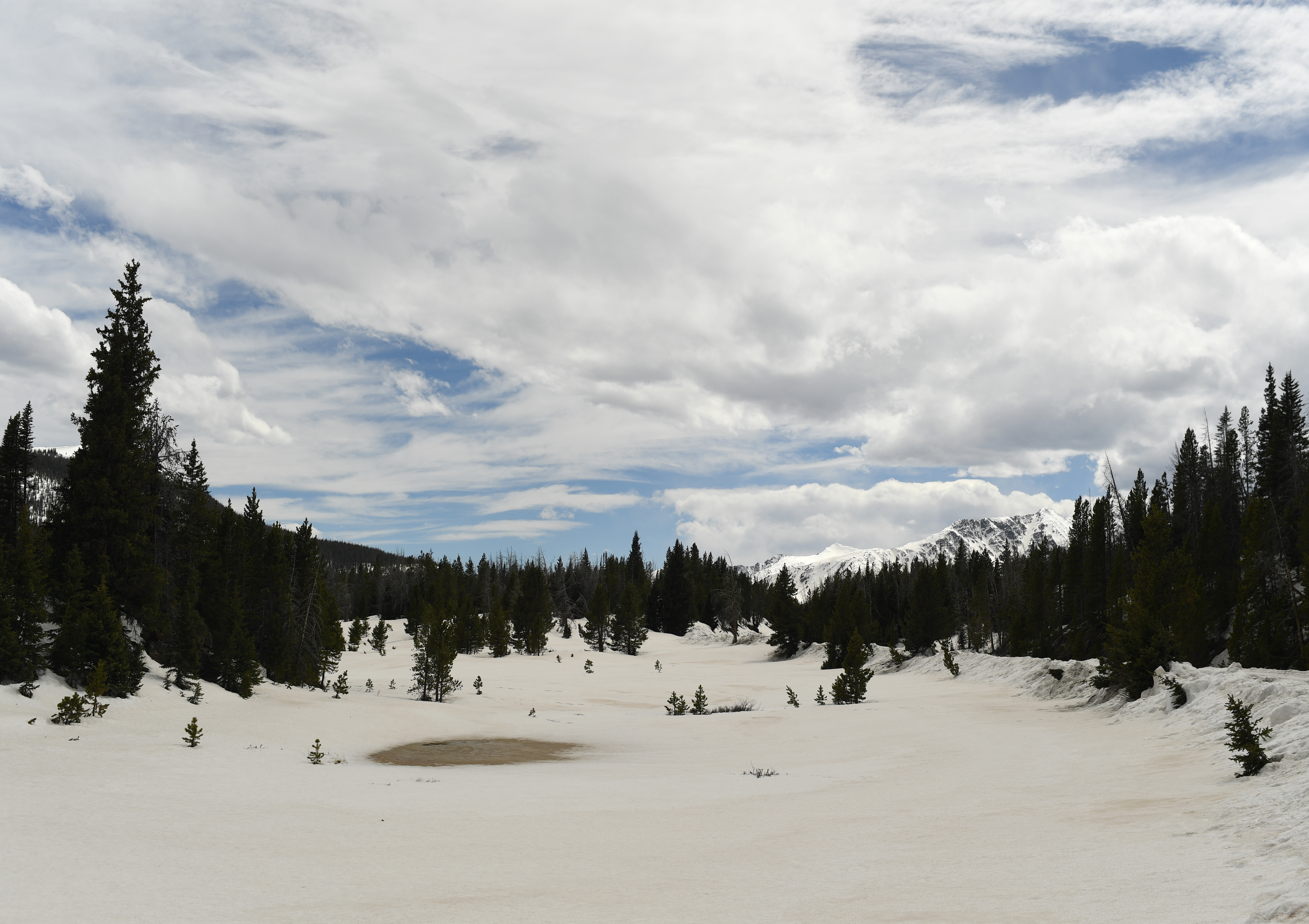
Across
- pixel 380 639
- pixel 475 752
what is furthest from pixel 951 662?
pixel 380 639

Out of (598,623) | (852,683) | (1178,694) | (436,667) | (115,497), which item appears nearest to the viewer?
Result: (1178,694)

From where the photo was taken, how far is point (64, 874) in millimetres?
7637

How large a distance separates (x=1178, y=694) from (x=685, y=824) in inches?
538

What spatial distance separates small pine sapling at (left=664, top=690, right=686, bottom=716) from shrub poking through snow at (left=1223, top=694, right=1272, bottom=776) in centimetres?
2200

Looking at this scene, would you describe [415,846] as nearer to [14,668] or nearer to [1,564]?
[14,668]

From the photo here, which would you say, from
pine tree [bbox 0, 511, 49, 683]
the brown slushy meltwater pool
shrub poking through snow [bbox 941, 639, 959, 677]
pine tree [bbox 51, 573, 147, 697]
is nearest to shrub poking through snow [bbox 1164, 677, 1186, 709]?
the brown slushy meltwater pool

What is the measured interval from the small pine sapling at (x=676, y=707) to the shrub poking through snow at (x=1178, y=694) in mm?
17130

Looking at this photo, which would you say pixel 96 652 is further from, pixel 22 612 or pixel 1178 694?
pixel 1178 694

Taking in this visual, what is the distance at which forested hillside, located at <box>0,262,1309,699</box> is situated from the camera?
22812 millimetres

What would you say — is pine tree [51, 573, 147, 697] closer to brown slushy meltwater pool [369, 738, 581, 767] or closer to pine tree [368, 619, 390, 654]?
brown slushy meltwater pool [369, 738, 581, 767]

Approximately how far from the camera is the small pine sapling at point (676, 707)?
31.2 m

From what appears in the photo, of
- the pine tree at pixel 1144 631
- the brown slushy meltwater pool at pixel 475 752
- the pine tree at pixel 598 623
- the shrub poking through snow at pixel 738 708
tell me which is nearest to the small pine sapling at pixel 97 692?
the brown slushy meltwater pool at pixel 475 752

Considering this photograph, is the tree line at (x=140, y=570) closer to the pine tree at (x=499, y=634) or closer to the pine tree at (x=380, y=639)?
the pine tree at (x=499, y=634)

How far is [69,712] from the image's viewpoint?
59.3ft
